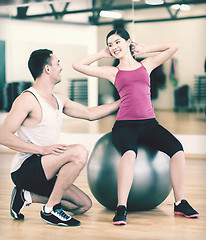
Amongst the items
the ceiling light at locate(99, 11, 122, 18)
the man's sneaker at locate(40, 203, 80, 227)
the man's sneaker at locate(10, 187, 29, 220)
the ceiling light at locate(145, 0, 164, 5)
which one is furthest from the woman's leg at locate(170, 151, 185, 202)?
the ceiling light at locate(99, 11, 122, 18)

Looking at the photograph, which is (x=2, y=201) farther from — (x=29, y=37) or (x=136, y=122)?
(x=29, y=37)

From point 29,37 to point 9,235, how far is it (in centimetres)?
408

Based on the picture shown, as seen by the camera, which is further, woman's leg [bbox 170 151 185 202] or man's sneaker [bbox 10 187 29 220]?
woman's leg [bbox 170 151 185 202]

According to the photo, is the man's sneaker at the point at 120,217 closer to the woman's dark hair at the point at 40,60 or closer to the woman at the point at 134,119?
the woman at the point at 134,119

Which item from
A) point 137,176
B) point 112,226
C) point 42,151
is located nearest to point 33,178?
point 42,151

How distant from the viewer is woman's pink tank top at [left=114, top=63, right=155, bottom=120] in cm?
286

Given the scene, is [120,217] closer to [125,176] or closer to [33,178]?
[125,176]

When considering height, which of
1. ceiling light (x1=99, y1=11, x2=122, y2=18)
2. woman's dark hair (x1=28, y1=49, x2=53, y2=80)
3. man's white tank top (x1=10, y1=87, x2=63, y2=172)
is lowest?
man's white tank top (x1=10, y1=87, x2=63, y2=172)

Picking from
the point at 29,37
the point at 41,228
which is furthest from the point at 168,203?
the point at 29,37

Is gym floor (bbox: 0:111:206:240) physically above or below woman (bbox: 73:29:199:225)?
below

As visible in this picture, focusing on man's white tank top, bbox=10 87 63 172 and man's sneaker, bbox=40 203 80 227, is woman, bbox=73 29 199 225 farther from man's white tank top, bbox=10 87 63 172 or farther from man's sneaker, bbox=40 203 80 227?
man's white tank top, bbox=10 87 63 172

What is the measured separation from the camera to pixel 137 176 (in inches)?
109

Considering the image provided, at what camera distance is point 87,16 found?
19.2 ft

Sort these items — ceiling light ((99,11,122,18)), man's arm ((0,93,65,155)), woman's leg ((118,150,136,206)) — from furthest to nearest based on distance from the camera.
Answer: ceiling light ((99,11,122,18)) < woman's leg ((118,150,136,206)) < man's arm ((0,93,65,155))
